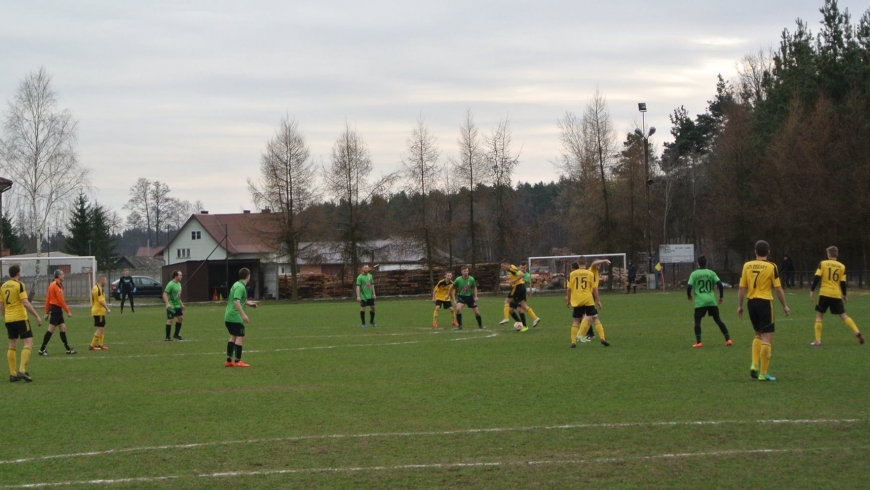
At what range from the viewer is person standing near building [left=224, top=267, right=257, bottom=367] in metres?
15.5

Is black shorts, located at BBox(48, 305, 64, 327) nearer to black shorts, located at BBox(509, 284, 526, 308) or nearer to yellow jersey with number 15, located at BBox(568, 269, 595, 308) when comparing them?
black shorts, located at BBox(509, 284, 526, 308)

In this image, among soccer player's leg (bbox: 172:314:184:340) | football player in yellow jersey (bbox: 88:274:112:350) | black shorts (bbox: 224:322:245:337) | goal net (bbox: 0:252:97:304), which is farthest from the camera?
goal net (bbox: 0:252:97:304)

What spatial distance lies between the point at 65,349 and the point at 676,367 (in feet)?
47.4

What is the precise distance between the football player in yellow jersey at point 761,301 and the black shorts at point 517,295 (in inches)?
410

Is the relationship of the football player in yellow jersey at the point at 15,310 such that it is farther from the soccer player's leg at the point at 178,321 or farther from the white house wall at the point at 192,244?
the white house wall at the point at 192,244

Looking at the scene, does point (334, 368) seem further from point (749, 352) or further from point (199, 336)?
point (199, 336)

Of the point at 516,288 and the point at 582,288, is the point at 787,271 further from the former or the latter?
the point at 582,288

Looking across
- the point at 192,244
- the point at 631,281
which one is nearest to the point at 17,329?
the point at 631,281

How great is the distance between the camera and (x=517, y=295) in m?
Result: 22.4

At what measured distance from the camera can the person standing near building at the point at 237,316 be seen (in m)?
15.5

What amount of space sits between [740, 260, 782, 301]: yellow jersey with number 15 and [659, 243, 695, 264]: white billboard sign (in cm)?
4350

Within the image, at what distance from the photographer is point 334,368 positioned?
1526 cm

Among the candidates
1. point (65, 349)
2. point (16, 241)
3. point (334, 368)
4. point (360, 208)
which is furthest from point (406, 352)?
point (16, 241)

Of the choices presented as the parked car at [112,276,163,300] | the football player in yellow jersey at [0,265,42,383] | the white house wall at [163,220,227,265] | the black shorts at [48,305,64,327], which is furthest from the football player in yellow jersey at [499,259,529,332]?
the white house wall at [163,220,227,265]
